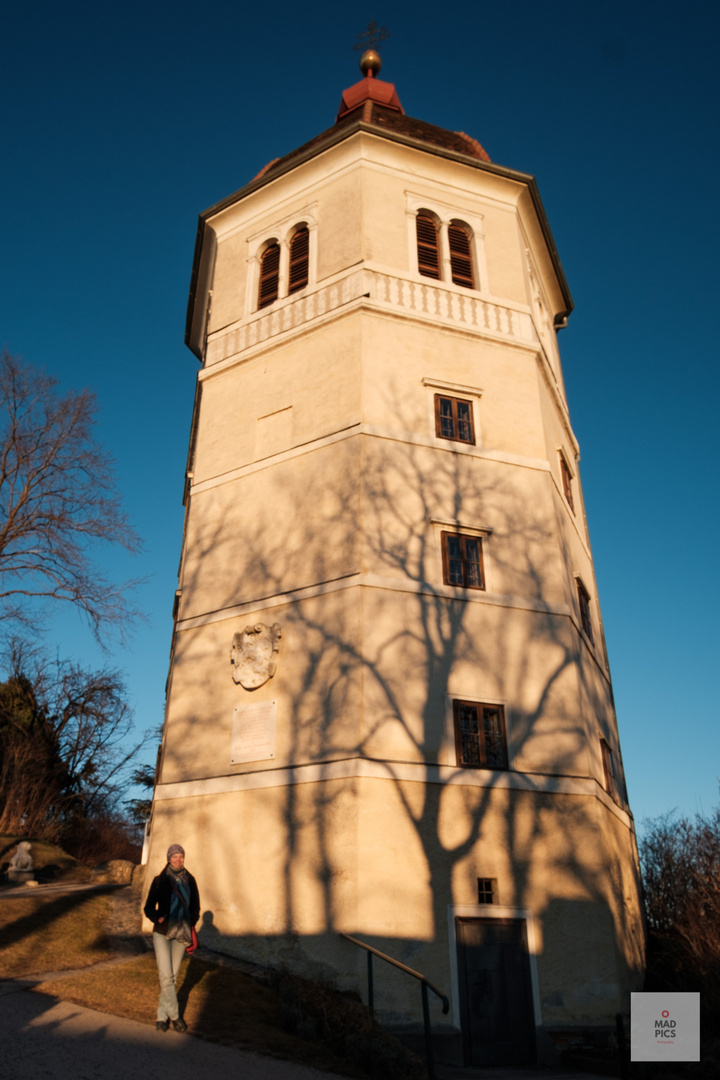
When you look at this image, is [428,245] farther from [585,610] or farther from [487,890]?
[487,890]

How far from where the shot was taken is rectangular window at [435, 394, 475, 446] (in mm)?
16672

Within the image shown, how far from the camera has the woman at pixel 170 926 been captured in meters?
8.71

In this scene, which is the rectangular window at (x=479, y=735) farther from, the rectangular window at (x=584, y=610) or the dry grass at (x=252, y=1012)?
the dry grass at (x=252, y=1012)

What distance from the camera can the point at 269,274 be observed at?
2030cm

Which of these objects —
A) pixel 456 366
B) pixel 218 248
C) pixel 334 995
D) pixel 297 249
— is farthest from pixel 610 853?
pixel 218 248

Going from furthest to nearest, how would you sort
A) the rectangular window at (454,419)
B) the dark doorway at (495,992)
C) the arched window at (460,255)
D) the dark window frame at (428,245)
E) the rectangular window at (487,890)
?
the arched window at (460,255)
the dark window frame at (428,245)
the rectangular window at (454,419)
the rectangular window at (487,890)
the dark doorway at (495,992)

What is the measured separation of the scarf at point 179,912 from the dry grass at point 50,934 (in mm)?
2535

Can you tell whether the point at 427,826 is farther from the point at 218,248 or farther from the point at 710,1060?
the point at 218,248

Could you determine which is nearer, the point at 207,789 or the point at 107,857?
the point at 207,789

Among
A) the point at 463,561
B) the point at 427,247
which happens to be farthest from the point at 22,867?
the point at 427,247

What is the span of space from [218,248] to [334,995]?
17252mm

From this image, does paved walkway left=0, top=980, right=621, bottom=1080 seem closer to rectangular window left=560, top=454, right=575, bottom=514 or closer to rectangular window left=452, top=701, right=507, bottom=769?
rectangular window left=452, top=701, right=507, bottom=769

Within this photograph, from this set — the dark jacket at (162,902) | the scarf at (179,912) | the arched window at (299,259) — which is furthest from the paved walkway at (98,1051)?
the arched window at (299,259)

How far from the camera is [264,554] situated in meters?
15.8
